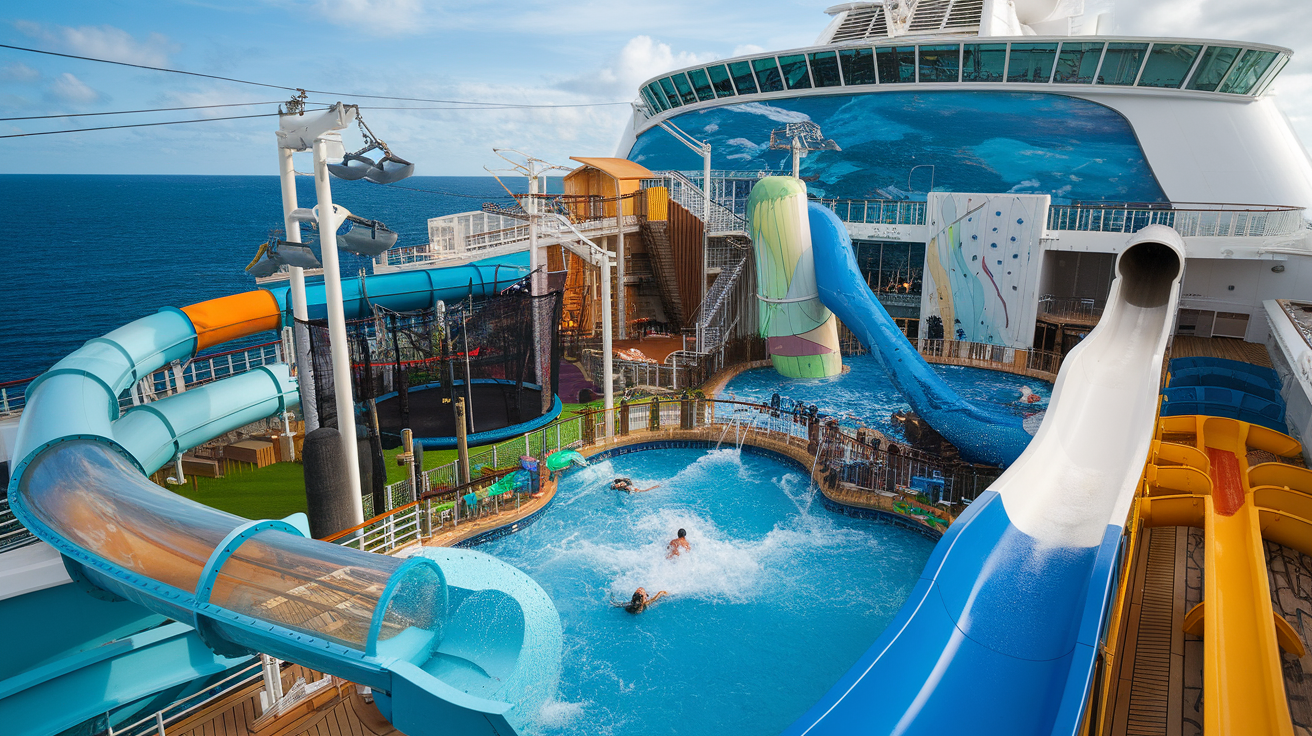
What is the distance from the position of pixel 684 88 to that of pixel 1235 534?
26.0 metres

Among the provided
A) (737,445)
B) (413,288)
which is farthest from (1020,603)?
(413,288)

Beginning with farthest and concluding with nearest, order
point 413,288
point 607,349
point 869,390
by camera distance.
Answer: point 869,390 < point 413,288 < point 607,349

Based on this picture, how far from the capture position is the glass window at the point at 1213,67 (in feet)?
72.9

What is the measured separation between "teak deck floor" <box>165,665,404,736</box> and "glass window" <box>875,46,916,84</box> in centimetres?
2478

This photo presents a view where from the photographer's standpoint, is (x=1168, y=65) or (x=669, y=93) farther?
(x=669, y=93)

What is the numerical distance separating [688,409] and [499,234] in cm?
1048

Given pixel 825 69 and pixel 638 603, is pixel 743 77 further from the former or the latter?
pixel 638 603

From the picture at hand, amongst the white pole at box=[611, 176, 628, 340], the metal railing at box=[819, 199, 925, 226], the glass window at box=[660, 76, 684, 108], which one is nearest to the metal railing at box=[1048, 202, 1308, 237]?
the metal railing at box=[819, 199, 925, 226]

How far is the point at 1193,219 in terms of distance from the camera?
20.3 m

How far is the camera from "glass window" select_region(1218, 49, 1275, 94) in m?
22.3

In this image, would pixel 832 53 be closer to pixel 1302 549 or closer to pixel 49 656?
pixel 1302 549

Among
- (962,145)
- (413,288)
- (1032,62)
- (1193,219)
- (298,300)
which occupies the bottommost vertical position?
(413,288)

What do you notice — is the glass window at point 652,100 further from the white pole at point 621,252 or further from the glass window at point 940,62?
the white pole at point 621,252

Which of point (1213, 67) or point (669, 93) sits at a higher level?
point (669, 93)
